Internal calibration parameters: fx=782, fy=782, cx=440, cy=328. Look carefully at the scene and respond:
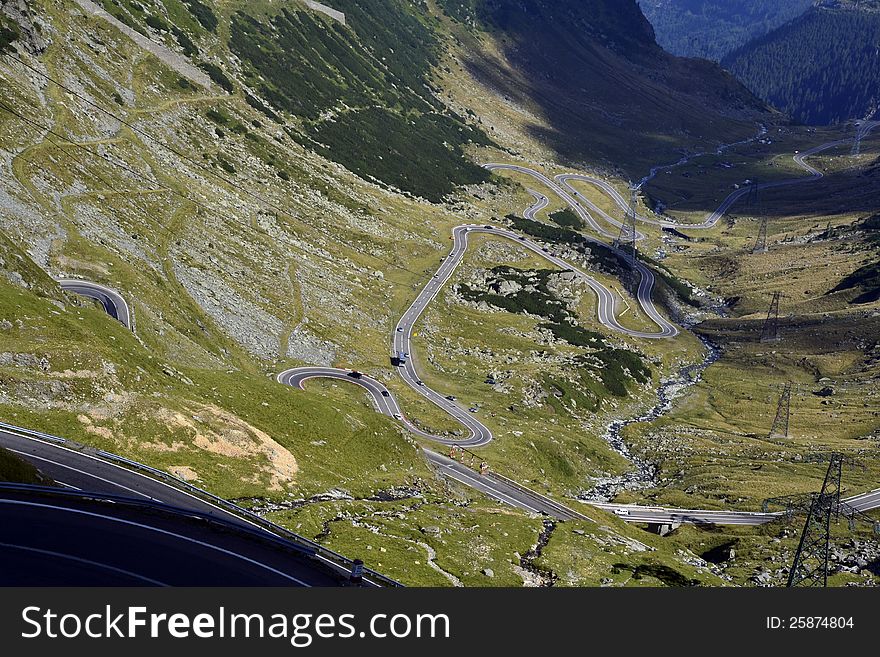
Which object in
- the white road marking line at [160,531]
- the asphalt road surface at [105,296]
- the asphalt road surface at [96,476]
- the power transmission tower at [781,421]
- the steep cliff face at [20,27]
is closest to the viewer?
the white road marking line at [160,531]

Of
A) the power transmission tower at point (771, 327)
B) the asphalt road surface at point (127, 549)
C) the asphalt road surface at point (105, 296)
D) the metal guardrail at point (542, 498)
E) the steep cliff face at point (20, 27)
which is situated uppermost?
the steep cliff face at point (20, 27)

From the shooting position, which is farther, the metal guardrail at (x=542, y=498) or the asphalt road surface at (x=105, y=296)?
the asphalt road surface at (x=105, y=296)

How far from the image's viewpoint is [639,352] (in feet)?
515

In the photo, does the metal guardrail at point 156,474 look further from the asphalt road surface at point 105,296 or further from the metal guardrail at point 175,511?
the asphalt road surface at point 105,296

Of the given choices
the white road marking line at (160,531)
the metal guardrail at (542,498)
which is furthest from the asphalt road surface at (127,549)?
the metal guardrail at (542,498)

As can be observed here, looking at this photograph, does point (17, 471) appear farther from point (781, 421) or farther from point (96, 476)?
point (781, 421)

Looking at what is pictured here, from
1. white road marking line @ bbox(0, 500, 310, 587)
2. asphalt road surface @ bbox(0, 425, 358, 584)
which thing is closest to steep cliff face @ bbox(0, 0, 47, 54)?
asphalt road surface @ bbox(0, 425, 358, 584)

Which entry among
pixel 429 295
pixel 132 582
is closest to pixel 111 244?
pixel 429 295

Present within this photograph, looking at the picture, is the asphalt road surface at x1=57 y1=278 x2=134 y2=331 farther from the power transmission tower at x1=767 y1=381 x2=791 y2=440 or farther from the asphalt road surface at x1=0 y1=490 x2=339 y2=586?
the power transmission tower at x1=767 y1=381 x2=791 y2=440

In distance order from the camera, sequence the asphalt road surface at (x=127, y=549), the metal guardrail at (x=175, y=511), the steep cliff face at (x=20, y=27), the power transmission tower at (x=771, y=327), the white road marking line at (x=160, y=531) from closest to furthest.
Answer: the asphalt road surface at (x=127, y=549) → the white road marking line at (x=160, y=531) → the metal guardrail at (x=175, y=511) → the steep cliff face at (x=20, y=27) → the power transmission tower at (x=771, y=327)

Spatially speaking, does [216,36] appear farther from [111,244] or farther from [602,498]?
[602,498]

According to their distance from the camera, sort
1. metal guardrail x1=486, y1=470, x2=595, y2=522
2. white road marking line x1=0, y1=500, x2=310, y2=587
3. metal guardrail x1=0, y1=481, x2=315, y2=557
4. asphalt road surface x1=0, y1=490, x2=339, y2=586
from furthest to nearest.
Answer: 1. metal guardrail x1=486, y1=470, x2=595, y2=522
2. metal guardrail x1=0, y1=481, x2=315, y2=557
3. white road marking line x1=0, y1=500, x2=310, y2=587
4. asphalt road surface x1=0, y1=490, x2=339, y2=586

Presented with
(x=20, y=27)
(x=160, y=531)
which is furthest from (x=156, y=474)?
(x=20, y=27)

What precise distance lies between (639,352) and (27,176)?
112m
